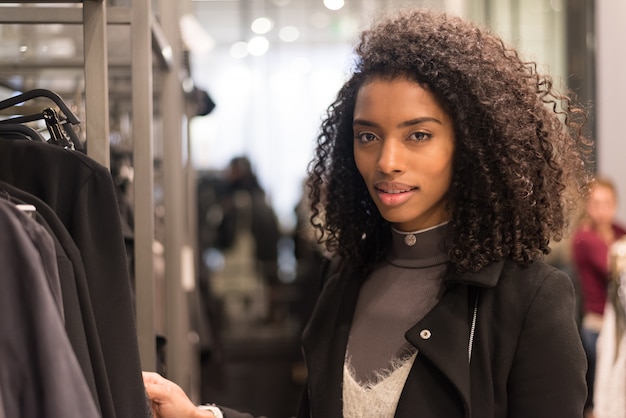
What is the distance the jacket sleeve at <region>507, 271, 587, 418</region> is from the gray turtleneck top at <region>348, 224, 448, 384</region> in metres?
0.21

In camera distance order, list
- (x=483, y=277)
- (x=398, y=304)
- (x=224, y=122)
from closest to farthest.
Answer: (x=483, y=277), (x=398, y=304), (x=224, y=122)

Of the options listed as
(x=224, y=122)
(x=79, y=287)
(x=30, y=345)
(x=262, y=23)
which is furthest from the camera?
(x=262, y=23)

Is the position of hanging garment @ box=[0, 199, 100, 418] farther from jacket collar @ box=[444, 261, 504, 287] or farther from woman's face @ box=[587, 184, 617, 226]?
woman's face @ box=[587, 184, 617, 226]

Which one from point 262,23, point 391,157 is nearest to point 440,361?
point 391,157

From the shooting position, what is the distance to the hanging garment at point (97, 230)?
1309 mm

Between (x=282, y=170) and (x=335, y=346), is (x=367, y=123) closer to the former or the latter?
(x=335, y=346)

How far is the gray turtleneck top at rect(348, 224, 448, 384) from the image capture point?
1613mm

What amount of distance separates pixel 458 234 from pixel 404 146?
208 millimetres

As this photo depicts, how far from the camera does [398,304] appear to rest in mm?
1652

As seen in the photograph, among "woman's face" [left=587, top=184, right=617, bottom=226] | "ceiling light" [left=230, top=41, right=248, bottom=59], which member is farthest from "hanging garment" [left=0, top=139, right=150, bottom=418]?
"ceiling light" [left=230, top=41, right=248, bottom=59]

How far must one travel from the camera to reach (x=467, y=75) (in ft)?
5.00

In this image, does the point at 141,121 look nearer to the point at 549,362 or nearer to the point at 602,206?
the point at 549,362

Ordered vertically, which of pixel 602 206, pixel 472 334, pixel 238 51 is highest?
pixel 238 51

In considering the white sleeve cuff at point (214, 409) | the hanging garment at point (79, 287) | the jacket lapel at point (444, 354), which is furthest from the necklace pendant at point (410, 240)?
the hanging garment at point (79, 287)
